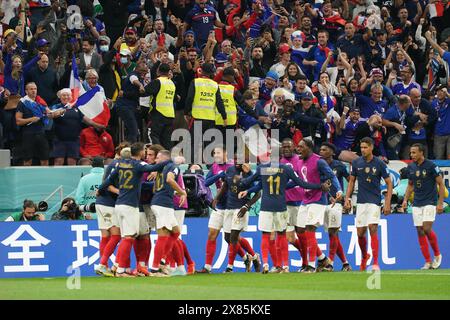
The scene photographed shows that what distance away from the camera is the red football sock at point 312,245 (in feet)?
67.4

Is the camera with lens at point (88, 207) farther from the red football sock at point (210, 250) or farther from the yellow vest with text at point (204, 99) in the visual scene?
the yellow vest with text at point (204, 99)

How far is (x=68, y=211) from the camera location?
22.4 m

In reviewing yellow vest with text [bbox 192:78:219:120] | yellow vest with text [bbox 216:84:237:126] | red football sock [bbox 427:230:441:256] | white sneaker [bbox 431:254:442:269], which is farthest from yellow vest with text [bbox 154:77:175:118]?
white sneaker [bbox 431:254:442:269]

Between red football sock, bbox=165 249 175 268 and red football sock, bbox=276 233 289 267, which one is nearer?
red football sock, bbox=276 233 289 267

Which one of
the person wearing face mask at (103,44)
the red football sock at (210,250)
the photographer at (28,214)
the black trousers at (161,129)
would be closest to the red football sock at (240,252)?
the red football sock at (210,250)

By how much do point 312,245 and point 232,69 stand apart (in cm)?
500

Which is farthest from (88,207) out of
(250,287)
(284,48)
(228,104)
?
(284,48)

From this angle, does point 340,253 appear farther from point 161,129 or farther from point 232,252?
point 161,129

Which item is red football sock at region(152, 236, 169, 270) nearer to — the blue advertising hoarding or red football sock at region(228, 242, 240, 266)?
red football sock at region(228, 242, 240, 266)

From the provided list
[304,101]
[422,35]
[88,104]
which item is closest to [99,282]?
[88,104]

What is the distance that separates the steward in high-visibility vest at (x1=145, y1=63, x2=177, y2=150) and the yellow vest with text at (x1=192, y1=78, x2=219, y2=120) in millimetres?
456

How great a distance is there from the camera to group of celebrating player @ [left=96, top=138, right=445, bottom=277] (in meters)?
19.5

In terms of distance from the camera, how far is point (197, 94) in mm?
23516

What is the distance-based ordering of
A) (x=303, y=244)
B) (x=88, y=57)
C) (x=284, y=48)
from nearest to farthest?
(x=303, y=244), (x=88, y=57), (x=284, y=48)
